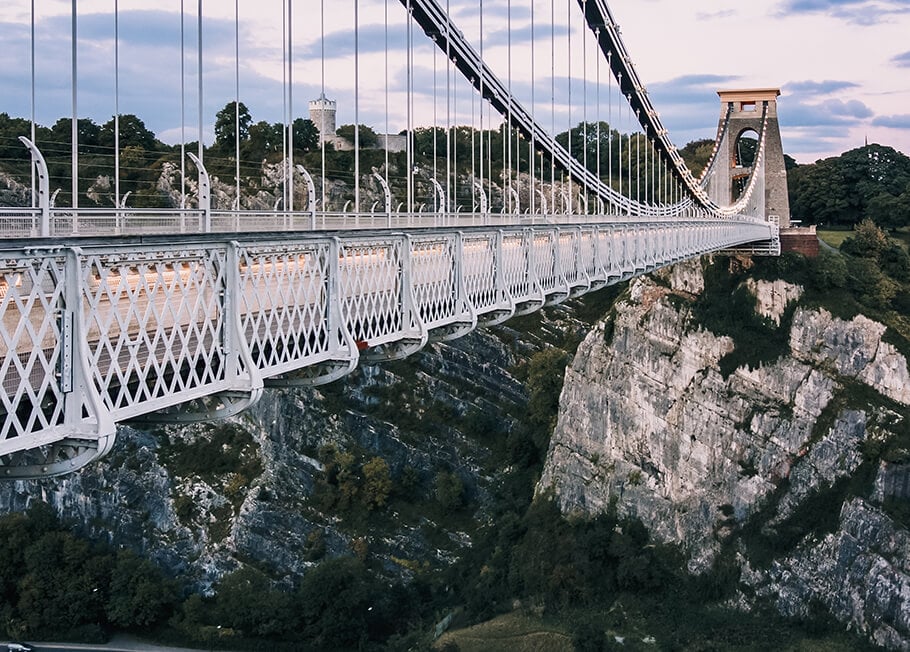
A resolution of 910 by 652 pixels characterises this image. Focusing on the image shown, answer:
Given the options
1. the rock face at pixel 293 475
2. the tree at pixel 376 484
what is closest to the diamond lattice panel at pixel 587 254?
the rock face at pixel 293 475

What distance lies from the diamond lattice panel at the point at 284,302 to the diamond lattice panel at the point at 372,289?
1.58 feet

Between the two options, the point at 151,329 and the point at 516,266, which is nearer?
the point at 151,329

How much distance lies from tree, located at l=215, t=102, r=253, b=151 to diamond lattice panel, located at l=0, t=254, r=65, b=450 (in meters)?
72.2

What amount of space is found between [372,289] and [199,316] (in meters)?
3.94

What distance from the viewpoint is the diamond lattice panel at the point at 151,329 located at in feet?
33.9

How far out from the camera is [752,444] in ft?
175

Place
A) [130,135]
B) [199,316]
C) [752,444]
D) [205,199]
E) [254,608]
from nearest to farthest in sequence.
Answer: [199,316]
[205,199]
[752,444]
[254,608]
[130,135]

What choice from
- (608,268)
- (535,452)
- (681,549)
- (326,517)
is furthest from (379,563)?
(608,268)

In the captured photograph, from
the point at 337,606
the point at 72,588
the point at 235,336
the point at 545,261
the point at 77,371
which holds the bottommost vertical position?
the point at 72,588

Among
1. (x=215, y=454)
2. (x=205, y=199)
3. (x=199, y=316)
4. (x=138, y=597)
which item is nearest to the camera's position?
(x=199, y=316)

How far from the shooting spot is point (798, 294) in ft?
186

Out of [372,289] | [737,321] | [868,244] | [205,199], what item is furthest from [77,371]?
[868,244]

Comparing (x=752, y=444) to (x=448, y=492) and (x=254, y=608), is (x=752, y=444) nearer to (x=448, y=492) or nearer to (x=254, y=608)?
(x=448, y=492)

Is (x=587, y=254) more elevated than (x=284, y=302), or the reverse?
(x=587, y=254)
